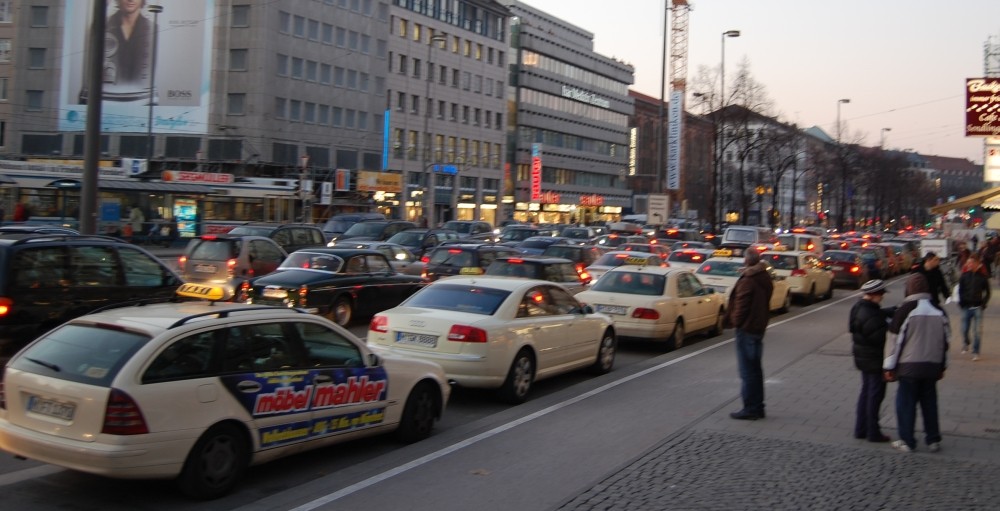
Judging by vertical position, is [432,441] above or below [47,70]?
below

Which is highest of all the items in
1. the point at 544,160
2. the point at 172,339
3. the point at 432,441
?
the point at 544,160

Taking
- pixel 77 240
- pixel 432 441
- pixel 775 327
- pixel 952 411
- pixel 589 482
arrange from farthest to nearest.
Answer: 1. pixel 775 327
2. pixel 77 240
3. pixel 952 411
4. pixel 432 441
5. pixel 589 482

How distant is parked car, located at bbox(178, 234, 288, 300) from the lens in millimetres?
19406

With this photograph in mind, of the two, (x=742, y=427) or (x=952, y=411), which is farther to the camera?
(x=952, y=411)

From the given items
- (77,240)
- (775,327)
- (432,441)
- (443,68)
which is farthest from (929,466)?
(443,68)

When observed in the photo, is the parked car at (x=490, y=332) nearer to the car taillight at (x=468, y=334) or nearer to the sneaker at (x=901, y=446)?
the car taillight at (x=468, y=334)

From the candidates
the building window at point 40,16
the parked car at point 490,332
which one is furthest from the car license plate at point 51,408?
the building window at point 40,16

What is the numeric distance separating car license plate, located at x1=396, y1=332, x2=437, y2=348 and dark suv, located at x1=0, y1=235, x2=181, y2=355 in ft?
12.7

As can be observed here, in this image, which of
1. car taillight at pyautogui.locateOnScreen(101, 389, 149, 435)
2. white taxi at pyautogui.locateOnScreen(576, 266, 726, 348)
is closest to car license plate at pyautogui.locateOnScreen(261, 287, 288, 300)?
white taxi at pyautogui.locateOnScreen(576, 266, 726, 348)

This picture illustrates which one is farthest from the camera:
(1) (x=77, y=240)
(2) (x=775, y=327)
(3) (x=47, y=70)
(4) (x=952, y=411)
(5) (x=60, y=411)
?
(3) (x=47, y=70)

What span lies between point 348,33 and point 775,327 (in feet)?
195

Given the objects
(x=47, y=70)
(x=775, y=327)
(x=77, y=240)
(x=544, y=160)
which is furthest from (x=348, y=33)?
(x=77, y=240)

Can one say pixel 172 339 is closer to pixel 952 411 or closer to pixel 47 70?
pixel 952 411

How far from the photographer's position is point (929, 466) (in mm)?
8242
